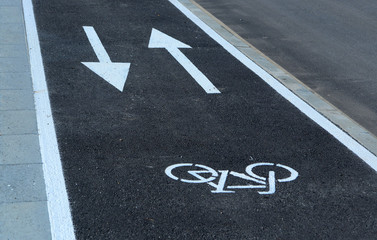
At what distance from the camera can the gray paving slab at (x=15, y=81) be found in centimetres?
834

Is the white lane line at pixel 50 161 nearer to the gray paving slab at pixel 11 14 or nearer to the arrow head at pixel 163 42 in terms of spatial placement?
the gray paving slab at pixel 11 14

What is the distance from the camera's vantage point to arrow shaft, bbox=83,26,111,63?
10070 millimetres

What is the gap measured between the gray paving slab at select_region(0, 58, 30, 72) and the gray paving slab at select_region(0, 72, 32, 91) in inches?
7.9

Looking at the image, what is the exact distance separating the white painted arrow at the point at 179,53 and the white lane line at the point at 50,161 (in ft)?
8.41

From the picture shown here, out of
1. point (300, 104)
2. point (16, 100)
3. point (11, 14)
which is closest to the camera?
point (16, 100)

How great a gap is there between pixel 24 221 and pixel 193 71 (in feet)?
17.1

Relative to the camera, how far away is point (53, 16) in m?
12.6

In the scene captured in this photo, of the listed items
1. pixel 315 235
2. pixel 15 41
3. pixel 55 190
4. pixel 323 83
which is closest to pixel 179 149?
pixel 55 190

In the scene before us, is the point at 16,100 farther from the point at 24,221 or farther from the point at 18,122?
the point at 24,221

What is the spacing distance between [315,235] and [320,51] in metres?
7.25

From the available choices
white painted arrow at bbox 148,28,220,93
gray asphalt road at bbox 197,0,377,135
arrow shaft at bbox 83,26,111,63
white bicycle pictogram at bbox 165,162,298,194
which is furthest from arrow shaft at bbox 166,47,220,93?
white bicycle pictogram at bbox 165,162,298,194

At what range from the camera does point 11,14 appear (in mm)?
12188

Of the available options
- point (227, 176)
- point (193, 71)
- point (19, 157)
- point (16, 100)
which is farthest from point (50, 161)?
point (193, 71)

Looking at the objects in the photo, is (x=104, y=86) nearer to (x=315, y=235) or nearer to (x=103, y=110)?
(x=103, y=110)
